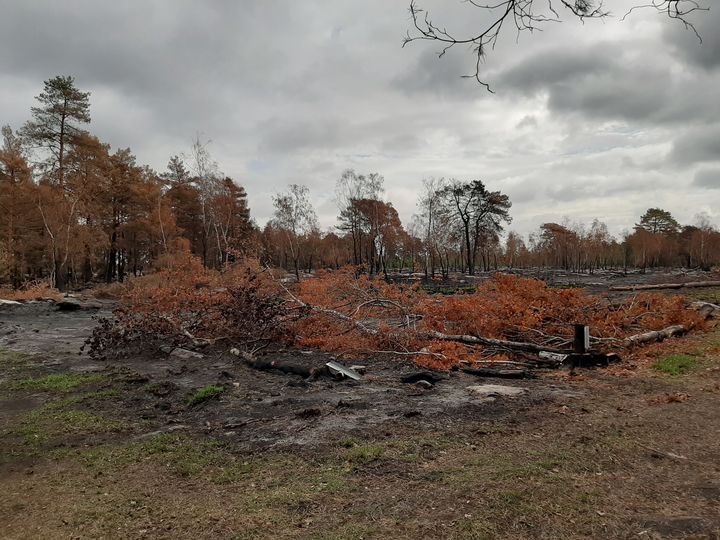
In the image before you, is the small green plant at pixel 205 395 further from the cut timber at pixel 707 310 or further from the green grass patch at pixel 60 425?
the cut timber at pixel 707 310

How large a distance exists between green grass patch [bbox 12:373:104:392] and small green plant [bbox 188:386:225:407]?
2508mm

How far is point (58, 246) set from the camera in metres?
32.0

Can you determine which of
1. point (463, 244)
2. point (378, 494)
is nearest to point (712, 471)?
point (378, 494)

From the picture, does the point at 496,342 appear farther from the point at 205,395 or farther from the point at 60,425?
the point at 60,425

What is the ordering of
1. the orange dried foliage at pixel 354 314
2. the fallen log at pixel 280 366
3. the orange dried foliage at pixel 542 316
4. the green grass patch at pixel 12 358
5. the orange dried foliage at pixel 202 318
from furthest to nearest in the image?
the orange dried foliage at pixel 202 318
the orange dried foliage at pixel 542 316
the orange dried foliage at pixel 354 314
the green grass patch at pixel 12 358
the fallen log at pixel 280 366

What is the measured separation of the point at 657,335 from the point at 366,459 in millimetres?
8839

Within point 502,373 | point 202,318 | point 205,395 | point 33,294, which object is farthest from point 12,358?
point 33,294

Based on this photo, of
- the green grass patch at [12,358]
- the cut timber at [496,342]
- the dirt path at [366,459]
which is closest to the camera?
the dirt path at [366,459]

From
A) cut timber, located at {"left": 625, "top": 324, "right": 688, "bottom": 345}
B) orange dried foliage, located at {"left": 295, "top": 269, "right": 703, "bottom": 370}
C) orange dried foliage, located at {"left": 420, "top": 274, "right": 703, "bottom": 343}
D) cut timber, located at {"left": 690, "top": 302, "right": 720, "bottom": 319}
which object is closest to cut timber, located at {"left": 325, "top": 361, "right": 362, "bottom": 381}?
orange dried foliage, located at {"left": 295, "top": 269, "right": 703, "bottom": 370}

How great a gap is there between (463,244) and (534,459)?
196 ft

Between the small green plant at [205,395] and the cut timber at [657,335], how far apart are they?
8283 mm

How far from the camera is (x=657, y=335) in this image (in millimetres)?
10336

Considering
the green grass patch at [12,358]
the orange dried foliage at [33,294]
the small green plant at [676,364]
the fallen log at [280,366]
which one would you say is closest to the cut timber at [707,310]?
the small green plant at [676,364]

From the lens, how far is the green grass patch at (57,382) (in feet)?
25.6
